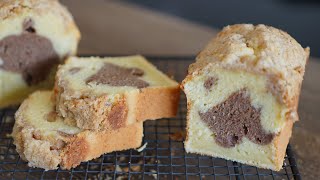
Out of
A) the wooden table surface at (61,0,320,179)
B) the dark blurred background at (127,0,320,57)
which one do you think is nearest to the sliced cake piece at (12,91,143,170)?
the wooden table surface at (61,0,320,179)

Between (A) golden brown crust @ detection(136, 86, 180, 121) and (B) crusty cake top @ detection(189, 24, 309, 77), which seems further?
(A) golden brown crust @ detection(136, 86, 180, 121)

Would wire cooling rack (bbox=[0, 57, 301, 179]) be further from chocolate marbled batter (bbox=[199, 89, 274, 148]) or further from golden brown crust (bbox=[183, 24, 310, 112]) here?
golden brown crust (bbox=[183, 24, 310, 112])

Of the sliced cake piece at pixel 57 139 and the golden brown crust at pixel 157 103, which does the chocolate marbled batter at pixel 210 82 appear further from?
the sliced cake piece at pixel 57 139

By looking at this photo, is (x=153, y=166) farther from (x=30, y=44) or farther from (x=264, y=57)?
(x=30, y=44)

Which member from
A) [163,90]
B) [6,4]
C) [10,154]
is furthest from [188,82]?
[6,4]

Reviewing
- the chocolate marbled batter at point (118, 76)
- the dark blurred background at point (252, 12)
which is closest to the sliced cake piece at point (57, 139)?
the chocolate marbled batter at point (118, 76)

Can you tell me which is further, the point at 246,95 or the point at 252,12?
the point at 252,12

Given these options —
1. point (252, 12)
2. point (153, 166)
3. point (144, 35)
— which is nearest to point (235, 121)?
point (153, 166)
